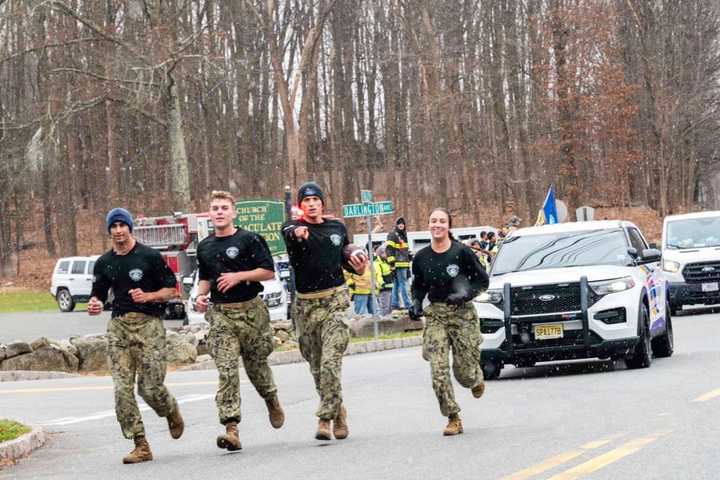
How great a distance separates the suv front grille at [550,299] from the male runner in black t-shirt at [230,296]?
5229 mm

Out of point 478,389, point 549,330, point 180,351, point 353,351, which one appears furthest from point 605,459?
point 180,351

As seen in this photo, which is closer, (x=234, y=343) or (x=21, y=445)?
(x=234, y=343)

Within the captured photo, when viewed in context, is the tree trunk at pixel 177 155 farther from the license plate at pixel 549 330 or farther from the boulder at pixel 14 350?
the license plate at pixel 549 330

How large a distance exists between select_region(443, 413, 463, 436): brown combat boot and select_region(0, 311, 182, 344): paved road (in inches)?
885

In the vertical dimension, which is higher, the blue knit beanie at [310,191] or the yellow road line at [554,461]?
the blue knit beanie at [310,191]

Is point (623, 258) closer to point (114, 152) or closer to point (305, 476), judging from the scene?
point (305, 476)

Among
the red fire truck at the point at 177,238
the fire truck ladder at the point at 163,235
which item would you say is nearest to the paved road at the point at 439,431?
the red fire truck at the point at 177,238

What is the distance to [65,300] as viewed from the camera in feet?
162

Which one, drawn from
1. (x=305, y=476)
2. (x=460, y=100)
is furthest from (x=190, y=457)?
(x=460, y=100)

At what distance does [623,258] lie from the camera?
56.4 ft

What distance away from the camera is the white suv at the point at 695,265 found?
28.2m

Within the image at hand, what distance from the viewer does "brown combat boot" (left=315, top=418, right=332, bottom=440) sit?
11383 mm

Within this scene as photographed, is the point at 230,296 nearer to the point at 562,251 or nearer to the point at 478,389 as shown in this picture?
the point at 478,389

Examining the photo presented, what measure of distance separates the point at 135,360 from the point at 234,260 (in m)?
1.11
